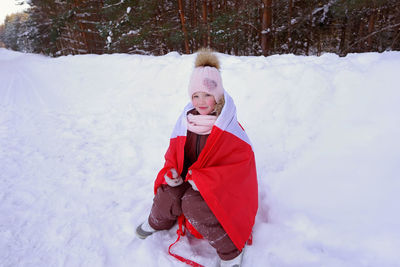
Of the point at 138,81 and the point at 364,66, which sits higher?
the point at 364,66

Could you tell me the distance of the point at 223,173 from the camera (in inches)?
67.6

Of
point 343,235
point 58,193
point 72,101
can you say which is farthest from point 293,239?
point 72,101

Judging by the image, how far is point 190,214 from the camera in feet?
5.84

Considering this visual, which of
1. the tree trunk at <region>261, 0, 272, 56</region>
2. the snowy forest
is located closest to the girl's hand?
the snowy forest

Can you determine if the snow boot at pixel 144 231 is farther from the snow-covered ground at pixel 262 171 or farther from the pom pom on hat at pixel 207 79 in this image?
the pom pom on hat at pixel 207 79

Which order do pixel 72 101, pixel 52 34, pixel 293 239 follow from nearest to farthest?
pixel 293 239, pixel 72 101, pixel 52 34

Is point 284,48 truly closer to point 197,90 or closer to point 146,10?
point 146,10

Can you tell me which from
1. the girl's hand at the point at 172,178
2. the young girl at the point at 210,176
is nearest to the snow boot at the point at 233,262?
the young girl at the point at 210,176

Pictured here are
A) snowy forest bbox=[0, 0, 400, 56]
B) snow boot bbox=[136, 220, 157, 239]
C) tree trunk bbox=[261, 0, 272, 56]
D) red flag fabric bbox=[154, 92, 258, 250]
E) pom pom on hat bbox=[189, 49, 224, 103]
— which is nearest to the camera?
red flag fabric bbox=[154, 92, 258, 250]

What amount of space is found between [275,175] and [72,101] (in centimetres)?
536

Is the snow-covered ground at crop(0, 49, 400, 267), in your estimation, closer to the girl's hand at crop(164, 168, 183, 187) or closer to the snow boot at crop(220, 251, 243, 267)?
the snow boot at crop(220, 251, 243, 267)

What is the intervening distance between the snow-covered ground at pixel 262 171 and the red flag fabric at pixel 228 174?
0.37m

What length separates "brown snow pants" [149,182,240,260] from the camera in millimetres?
1673

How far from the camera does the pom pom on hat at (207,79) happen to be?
183 cm
